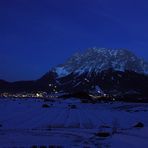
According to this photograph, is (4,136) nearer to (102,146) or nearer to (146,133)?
(102,146)

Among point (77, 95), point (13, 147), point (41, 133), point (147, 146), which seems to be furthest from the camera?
point (77, 95)

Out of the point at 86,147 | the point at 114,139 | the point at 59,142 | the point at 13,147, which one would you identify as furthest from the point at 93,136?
the point at 13,147

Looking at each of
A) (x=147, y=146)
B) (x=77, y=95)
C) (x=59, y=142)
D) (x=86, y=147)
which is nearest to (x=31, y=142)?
(x=59, y=142)

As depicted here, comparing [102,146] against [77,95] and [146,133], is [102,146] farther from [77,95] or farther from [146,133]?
[77,95]

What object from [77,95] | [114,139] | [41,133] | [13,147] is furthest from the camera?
[77,95]

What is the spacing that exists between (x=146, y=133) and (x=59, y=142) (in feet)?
25.8

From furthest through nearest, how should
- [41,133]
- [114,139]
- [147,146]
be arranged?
[41,133]
[114,139]
[147,146]

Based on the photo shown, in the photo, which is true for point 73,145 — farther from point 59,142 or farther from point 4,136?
point 4,136

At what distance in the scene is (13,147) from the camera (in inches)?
756

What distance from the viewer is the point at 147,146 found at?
20469mm

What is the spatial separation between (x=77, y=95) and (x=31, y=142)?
139691 mm

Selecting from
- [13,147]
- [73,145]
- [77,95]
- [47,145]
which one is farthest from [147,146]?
[77,95]

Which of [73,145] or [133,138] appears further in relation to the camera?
[133,138]

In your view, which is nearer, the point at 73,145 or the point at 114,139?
the point at 73,145
